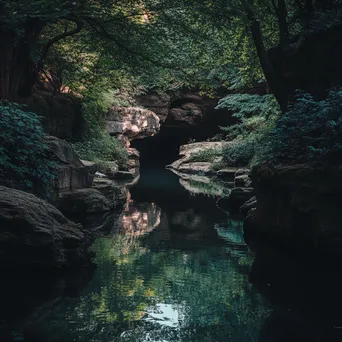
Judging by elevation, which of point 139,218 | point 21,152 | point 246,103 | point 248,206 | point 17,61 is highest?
point 246,103

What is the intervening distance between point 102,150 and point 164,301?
15.5 meters

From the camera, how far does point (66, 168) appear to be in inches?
405

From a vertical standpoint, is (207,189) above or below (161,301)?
above

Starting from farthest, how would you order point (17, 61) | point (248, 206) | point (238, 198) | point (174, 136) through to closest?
point (174, 136) < point (238, 198) < point (248, 206) < point (17, 61)

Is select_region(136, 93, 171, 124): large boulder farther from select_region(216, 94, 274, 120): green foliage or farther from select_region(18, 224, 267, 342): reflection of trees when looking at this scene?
select_region(18, 224, 267, 342): reflection of trees

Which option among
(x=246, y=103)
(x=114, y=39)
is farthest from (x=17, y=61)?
(x=246, y=103)

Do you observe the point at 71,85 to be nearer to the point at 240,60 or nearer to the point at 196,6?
the point at 240,60

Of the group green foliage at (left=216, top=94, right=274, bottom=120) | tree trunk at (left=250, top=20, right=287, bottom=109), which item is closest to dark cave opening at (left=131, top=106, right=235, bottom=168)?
green foliage at (left=216, top=94, right=274, bottom=120)

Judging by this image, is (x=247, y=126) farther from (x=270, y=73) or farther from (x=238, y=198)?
(x=270, y=73)

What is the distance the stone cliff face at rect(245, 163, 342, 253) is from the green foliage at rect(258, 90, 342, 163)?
284 mm

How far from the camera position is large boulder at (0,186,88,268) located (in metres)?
5.30

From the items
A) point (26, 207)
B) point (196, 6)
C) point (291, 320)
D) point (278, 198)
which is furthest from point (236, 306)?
point (196, 6)

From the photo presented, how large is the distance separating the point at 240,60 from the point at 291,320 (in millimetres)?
9594

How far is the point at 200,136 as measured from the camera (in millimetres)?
33125
